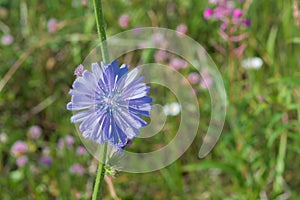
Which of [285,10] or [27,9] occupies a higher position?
[27,9]

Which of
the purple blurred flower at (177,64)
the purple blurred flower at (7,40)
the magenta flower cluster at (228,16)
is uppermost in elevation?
the purple blurred flower at (7,40)

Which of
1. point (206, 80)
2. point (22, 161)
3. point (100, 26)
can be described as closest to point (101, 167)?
point (100, 26)

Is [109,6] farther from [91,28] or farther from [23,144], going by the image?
[23,144]

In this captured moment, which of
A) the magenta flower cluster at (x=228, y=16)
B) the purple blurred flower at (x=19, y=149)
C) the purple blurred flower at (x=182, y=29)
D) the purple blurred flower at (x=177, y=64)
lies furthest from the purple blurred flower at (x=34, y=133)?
the magenta flower cluster at (x=228, y=16)

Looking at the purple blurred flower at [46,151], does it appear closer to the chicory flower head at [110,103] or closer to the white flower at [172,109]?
the white flower at [172,109]

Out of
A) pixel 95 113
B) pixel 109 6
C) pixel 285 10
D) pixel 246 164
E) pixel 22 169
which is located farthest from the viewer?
pixel 109 6

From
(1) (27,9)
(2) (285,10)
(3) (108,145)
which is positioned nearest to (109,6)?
(1) (27,9)

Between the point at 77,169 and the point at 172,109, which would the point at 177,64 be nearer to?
the point at 172,109
